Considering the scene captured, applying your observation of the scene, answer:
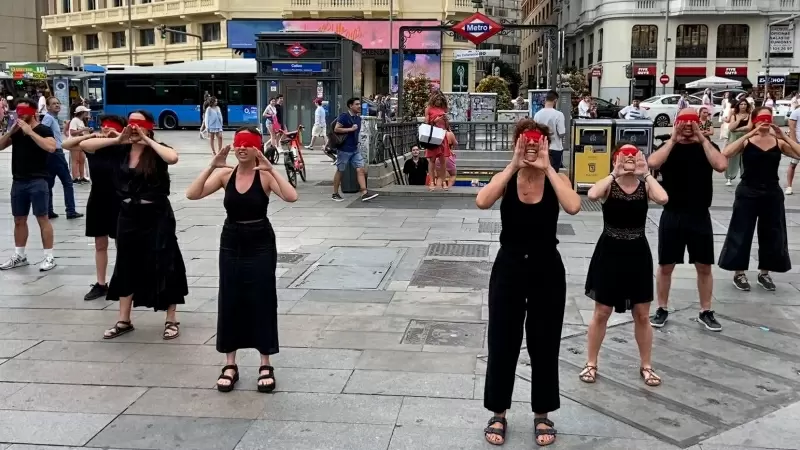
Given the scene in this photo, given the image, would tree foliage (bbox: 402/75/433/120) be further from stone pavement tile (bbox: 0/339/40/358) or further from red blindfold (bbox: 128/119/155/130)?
stone pavement tile (bbox: 0/339/40/358)

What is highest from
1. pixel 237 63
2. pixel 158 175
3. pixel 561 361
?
pixel 237 63

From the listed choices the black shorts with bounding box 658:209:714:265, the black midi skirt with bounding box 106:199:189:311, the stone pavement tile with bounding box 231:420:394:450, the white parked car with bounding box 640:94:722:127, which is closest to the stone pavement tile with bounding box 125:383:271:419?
the stone pavement tile with bounding box 231:420:394:450

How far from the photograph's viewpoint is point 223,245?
4.71 meters

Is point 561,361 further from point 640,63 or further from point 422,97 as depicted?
point 640,63

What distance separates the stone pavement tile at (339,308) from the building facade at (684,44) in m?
46.1

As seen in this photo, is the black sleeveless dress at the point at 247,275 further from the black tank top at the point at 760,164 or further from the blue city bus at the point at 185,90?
the blue city bus at the point at 185,90

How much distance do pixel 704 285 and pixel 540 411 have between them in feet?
8.47

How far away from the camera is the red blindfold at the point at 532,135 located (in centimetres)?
387

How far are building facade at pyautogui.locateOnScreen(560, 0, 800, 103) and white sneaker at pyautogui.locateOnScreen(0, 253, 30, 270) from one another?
46047mm

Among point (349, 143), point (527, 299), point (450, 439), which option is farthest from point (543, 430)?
point (349, 143)

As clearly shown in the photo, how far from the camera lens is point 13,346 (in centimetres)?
557

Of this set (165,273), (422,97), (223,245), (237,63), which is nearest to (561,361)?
(223,245)

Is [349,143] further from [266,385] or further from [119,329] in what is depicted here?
[266,385]

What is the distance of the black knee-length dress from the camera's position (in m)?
5.68
